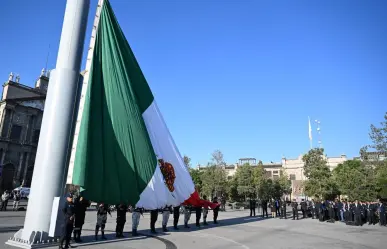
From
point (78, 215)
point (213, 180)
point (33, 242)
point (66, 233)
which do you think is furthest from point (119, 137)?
point (213, 180)

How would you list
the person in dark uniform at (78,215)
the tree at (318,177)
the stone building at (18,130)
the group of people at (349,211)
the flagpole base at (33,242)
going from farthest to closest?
the stone building at (18,130), the tree at (318,177), the group of people at (349,211), the person in dark uniform at (78,215), the flagpole base at (33,242)

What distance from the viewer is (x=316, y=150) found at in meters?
37.2

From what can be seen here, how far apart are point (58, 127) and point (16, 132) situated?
50.4m

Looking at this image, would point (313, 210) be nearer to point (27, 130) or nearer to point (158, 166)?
point (158, 166)

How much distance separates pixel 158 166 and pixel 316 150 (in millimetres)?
30601

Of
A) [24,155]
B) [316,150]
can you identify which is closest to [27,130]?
[24,155]

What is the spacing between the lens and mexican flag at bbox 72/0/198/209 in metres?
9.45

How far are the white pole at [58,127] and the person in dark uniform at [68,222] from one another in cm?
48

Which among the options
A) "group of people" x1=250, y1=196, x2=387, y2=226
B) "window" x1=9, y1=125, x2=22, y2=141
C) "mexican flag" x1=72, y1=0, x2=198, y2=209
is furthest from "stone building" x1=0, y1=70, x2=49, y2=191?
"mexican flag" x1=72, y1=0, x2=198, y2=209

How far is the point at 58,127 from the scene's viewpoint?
31.4ft

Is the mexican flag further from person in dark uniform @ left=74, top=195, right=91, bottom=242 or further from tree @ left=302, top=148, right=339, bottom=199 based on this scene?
tree @ left=302, top=148, right=339, bottom=199

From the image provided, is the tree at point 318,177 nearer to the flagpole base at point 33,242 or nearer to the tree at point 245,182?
the tree at point 245,182

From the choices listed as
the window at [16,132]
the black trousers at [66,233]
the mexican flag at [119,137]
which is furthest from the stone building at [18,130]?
the black trousers at [66,233]

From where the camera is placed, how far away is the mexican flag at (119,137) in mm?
9453
